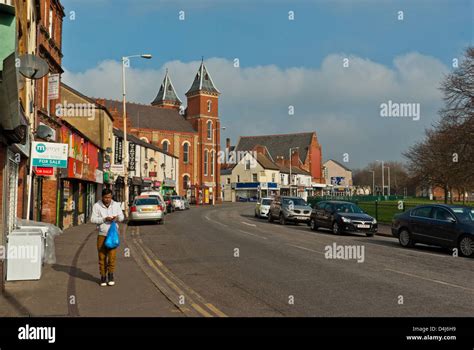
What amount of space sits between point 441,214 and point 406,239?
1782 mm

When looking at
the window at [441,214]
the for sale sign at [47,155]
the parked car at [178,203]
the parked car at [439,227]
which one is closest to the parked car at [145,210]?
the for sale sign at [47,155]

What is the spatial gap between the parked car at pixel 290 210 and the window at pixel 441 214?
12.8 m

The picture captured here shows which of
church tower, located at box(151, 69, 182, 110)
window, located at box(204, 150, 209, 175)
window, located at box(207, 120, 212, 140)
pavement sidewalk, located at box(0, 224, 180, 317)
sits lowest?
pavement sidewalk, located at box(0, 224, 180, 317)

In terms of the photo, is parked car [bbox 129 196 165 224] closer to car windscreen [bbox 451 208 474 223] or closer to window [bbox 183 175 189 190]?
car windscreen [bbox 451 208 474 223]

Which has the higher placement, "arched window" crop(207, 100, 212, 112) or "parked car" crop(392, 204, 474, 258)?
"arched window" crop(207, 100, 212, 112)

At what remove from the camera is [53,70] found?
923 inches

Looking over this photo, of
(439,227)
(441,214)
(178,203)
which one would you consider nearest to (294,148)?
(178,203)

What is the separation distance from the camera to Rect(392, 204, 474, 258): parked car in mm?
14062

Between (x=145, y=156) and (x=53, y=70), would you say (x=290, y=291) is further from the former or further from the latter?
(x=145, y=156)

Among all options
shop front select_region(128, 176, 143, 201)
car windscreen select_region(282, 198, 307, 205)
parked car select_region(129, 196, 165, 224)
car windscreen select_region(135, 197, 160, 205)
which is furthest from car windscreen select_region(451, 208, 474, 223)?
shop front select_region(128, 176, 143, 201)

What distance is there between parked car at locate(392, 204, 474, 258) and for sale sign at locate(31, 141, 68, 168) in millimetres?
11232
